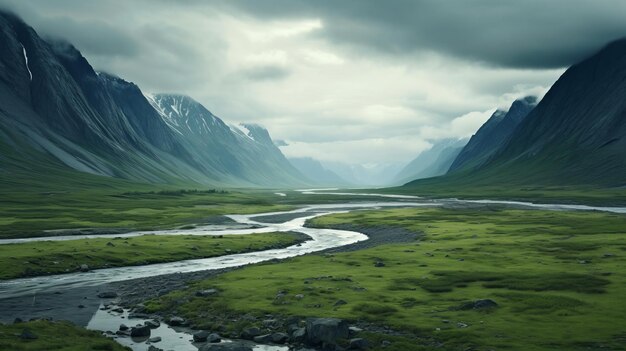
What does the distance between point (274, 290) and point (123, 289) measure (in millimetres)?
18228

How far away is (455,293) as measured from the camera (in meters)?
50.5

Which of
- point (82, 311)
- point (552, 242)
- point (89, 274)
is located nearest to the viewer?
point (82, 311)

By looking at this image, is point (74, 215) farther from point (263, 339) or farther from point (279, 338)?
point (279, 338)

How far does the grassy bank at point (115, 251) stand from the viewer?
69.8 metres

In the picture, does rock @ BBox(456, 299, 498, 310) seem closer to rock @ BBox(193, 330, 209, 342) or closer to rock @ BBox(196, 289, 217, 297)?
rock @ BBox(193, 330, 209, 342)

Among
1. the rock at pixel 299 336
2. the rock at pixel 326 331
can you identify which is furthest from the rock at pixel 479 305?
the rock at pixel 299 336

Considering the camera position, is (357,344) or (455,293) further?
(455,293)

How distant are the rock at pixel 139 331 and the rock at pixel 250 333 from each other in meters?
7.36

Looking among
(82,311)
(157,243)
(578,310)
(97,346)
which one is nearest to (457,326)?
(578,310)

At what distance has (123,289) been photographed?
5916 centimetres

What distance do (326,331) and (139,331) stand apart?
14619mm

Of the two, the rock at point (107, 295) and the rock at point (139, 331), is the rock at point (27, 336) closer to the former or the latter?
the rock at point (139, 331)

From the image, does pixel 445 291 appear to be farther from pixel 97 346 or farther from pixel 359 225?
pixel 359 225

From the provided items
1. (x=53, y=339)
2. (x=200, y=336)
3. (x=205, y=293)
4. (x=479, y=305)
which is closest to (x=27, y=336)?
(x=53, y=339)
